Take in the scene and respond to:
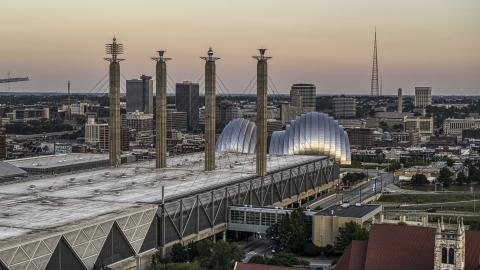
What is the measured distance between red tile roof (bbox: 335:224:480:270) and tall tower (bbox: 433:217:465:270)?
5.44ft

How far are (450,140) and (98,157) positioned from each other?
10558cm

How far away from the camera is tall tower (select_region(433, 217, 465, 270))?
117 ft

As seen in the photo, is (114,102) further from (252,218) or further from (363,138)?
(363,138)

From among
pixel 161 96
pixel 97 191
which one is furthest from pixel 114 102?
pixel 97 191

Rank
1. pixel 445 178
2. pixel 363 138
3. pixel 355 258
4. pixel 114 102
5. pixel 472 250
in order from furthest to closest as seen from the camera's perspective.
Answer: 1. pixel 363 138
2. pixel 445 178
3. pixel 114 102
4. pixel 355 258
5. pixel 472 250

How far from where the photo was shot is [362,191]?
9050 cm

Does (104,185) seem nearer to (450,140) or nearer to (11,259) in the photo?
(11,259)

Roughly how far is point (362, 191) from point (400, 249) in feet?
169

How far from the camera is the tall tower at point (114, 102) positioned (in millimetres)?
78000

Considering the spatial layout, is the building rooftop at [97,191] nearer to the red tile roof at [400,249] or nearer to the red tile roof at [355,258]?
the red tile roof at [355,258]

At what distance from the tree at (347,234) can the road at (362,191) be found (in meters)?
21.4

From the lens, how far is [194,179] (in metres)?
67.2

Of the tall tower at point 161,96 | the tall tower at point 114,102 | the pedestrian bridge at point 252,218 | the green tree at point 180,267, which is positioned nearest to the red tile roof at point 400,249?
the green tree at point 180,267

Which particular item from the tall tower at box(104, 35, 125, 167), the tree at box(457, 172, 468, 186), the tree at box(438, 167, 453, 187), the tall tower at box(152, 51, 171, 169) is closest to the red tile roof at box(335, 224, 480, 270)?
the tall tower at box(152, 51, 171, 169)
